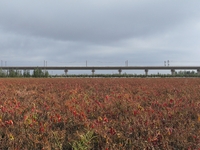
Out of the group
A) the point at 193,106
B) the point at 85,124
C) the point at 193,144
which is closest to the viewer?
the point at 193,144

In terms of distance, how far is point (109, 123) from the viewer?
3266 mm

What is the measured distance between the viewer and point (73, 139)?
282 cm

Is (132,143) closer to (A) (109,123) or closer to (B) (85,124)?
(A) (109,123)

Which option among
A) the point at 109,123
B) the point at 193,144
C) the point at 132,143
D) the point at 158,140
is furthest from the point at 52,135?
the point at 193,144

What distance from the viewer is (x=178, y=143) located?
8.85ft

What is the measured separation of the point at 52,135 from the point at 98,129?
29.3 inches

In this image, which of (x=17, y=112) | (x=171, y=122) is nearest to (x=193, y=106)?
(x=171, y=122)

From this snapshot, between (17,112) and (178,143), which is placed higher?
(17,112)

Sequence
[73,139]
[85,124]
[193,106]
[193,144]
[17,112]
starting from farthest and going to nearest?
[193,106]
[17,112]
[85,124]
[73,139]
[193,144]

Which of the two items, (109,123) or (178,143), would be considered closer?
(178,143)

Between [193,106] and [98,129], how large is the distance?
100 inches

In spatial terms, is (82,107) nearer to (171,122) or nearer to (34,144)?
(34,144)

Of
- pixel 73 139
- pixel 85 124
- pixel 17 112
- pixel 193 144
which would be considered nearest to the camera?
pixel 193 144

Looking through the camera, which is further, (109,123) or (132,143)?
(109,123)
